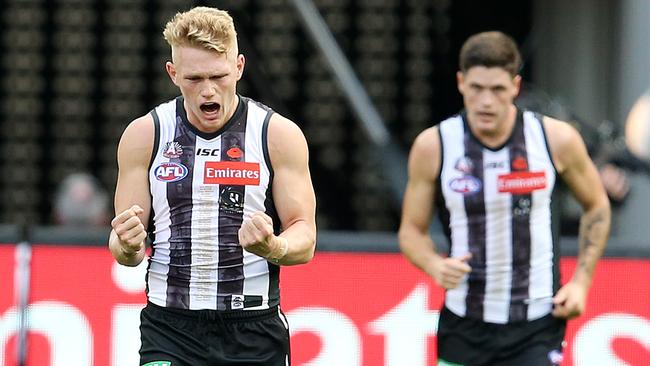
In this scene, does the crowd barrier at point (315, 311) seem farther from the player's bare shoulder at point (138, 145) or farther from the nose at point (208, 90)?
the nose at point (208, 90)

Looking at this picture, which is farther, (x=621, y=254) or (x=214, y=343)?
(x=621, y=254)

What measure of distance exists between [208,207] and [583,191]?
2.06m

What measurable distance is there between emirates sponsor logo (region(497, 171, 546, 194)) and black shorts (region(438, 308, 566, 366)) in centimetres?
60

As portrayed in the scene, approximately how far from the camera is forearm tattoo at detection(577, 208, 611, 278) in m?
6.87

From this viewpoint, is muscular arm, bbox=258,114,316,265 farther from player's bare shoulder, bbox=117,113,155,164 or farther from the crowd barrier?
the crowd barrier

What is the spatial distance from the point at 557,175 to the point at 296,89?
6.72 m

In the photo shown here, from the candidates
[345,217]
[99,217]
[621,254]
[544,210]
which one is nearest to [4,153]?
[99,217]

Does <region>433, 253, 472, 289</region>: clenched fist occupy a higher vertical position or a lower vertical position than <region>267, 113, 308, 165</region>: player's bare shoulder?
lower

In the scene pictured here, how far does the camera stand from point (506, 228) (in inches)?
265

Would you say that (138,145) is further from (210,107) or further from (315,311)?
(315,311)

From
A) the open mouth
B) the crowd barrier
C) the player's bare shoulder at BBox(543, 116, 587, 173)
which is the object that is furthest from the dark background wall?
the open mouth

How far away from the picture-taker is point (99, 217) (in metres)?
11.5

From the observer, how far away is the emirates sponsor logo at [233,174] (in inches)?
221

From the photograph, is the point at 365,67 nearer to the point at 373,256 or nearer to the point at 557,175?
the point at 373,256
